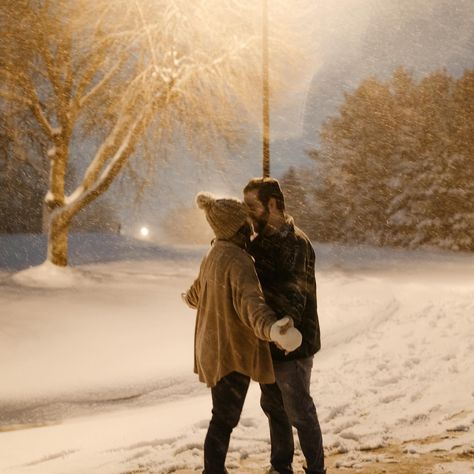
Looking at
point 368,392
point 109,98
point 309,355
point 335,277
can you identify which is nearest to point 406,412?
point 368,392

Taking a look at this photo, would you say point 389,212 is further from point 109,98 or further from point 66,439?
point 66,439

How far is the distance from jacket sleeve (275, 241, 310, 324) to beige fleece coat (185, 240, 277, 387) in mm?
214

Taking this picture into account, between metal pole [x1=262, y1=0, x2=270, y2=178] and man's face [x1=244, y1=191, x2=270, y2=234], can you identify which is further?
metal pole [x1=262, y1=0, x2=270, y2=178]

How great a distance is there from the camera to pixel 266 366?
3582 mm

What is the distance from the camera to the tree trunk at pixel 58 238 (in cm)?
1527

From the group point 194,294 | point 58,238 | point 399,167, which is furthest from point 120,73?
point 399,167

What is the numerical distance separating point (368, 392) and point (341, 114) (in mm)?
33227

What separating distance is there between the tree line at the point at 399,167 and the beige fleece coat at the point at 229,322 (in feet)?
104

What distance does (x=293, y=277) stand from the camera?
3615 millimetres

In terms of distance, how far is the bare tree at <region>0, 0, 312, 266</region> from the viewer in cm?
1370

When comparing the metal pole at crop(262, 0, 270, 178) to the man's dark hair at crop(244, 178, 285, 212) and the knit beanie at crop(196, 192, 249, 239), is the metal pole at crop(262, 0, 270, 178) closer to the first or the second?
the man's dark hair at crop(244, 178, 285, 212)

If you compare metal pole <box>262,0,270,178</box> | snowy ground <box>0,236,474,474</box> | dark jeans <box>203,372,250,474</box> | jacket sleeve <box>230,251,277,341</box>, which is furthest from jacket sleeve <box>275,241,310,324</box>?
metal pole <box>262,0,270,178</box>

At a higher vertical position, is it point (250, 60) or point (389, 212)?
point (250, 60)

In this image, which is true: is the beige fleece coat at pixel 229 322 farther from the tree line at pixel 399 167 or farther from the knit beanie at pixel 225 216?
the tree line at pixel 399 167
